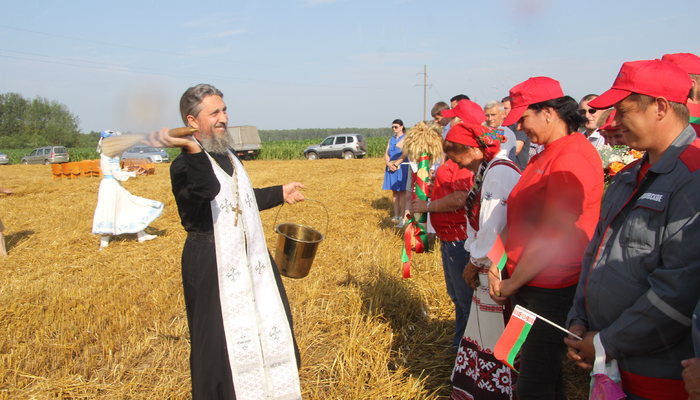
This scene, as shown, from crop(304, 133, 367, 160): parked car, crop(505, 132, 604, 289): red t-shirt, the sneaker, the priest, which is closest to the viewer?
crop(505, 132, 604, 289): red t-shirt

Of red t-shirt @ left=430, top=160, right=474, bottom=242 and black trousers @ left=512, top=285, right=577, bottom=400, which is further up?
red t-shirt @ left=430, top=160, right=474, bottom=242

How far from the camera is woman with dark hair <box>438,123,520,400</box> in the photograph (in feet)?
7.76

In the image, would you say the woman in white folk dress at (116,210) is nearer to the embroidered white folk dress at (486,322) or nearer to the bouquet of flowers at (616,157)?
the embroidered white folk dress at (486,322)

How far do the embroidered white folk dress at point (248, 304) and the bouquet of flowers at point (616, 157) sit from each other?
3.28m

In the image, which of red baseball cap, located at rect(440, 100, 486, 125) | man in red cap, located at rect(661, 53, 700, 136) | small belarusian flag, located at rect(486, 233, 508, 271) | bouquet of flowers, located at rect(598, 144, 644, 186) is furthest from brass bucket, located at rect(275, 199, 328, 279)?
bouquet of flowers, located at rect(598, 144, 644, 186)

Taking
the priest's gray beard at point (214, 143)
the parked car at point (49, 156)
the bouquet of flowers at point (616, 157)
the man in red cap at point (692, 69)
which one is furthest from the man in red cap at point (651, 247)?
the parked car at point (49, 156)

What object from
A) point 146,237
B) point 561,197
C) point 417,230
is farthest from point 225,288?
point 146,237

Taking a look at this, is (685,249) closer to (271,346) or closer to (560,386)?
(560,386)

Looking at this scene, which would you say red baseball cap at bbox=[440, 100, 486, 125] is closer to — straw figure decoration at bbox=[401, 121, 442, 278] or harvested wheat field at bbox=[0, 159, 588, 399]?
straw figure decoration at bbox=[401, 121, 442, 278]

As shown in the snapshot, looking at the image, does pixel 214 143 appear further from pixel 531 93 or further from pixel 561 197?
pixel 561 197

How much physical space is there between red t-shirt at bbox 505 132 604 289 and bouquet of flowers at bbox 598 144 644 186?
2222 millimetres

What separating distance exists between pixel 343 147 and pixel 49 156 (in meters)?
23.5

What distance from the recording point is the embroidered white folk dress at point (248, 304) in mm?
2363

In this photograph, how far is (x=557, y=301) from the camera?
2104 mm
